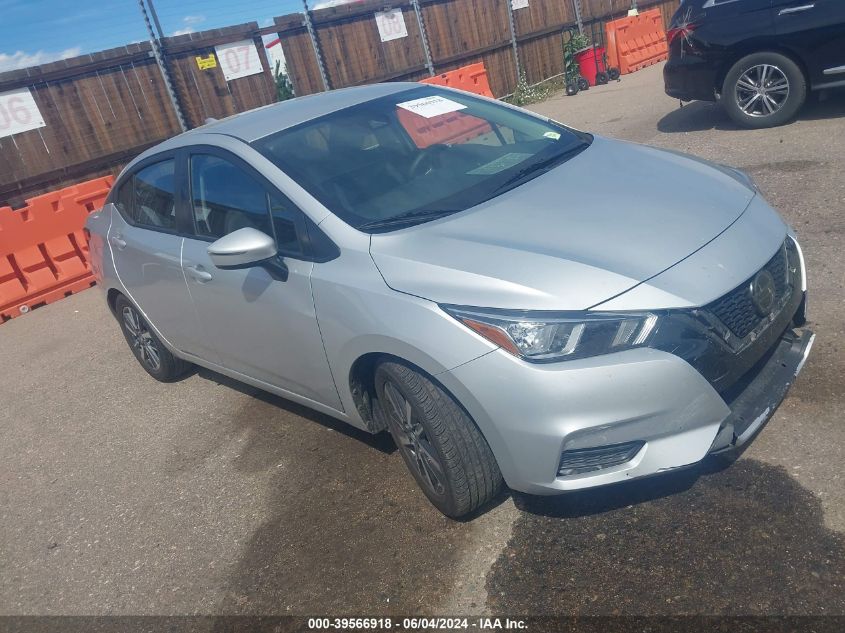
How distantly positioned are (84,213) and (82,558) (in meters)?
6.11

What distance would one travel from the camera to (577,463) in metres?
2.71

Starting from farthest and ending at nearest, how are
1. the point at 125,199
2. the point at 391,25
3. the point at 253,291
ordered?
the point at 391,25
the point at 125,199
the point at 253,291

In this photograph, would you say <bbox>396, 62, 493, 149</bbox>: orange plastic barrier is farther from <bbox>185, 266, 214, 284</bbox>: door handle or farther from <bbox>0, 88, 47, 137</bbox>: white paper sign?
<bbox>0, 88, 47, 137</bbox>: white paper sign

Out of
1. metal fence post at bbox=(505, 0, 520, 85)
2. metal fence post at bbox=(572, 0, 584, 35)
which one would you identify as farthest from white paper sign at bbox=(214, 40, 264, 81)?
metal fence post at bbox=(572, 0, 584, 35)

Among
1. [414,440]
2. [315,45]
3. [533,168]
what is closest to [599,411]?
[414,440]

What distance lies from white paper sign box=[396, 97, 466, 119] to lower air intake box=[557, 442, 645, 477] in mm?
2225

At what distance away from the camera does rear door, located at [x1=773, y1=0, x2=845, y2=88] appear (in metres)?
7.30

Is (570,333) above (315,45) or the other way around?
the other way around

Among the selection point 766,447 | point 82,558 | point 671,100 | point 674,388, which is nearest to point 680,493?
point 766,447

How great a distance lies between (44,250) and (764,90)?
26.9ft

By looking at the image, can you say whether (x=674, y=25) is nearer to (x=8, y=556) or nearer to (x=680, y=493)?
(x=680, y=493)

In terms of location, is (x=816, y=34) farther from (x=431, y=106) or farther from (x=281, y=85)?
(x=281, y=85)

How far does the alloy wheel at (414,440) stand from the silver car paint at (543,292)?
239 mm

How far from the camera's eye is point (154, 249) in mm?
4473
